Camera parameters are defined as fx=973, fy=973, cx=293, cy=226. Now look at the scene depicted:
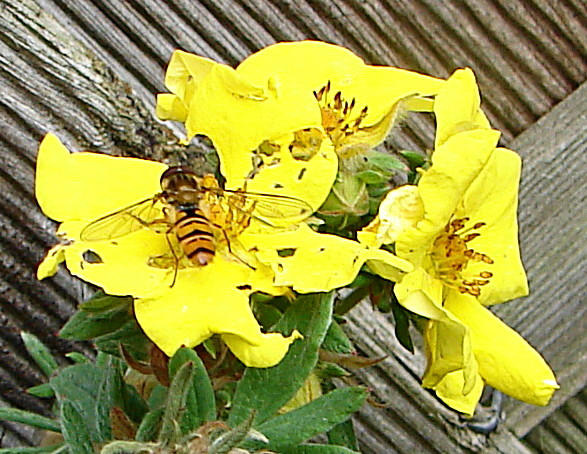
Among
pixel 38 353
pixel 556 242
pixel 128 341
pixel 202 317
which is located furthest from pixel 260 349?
pixel 556 242

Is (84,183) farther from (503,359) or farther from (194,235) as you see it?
(503,359)

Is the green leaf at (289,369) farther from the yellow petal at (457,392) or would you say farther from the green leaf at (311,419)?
the yellow petal at (457,392)

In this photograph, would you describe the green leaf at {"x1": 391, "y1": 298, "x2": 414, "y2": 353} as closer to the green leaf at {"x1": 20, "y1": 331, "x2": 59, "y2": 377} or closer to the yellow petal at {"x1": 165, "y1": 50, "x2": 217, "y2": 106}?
the yellow petal at {"x1": 165, "y1": 50, "x2": 217, "y2": 106}

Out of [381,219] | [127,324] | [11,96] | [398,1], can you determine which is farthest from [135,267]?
[398,1]

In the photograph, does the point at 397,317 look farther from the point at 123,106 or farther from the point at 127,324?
the point at 123,106

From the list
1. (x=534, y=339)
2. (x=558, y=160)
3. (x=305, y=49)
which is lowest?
(x=534, y=339)
